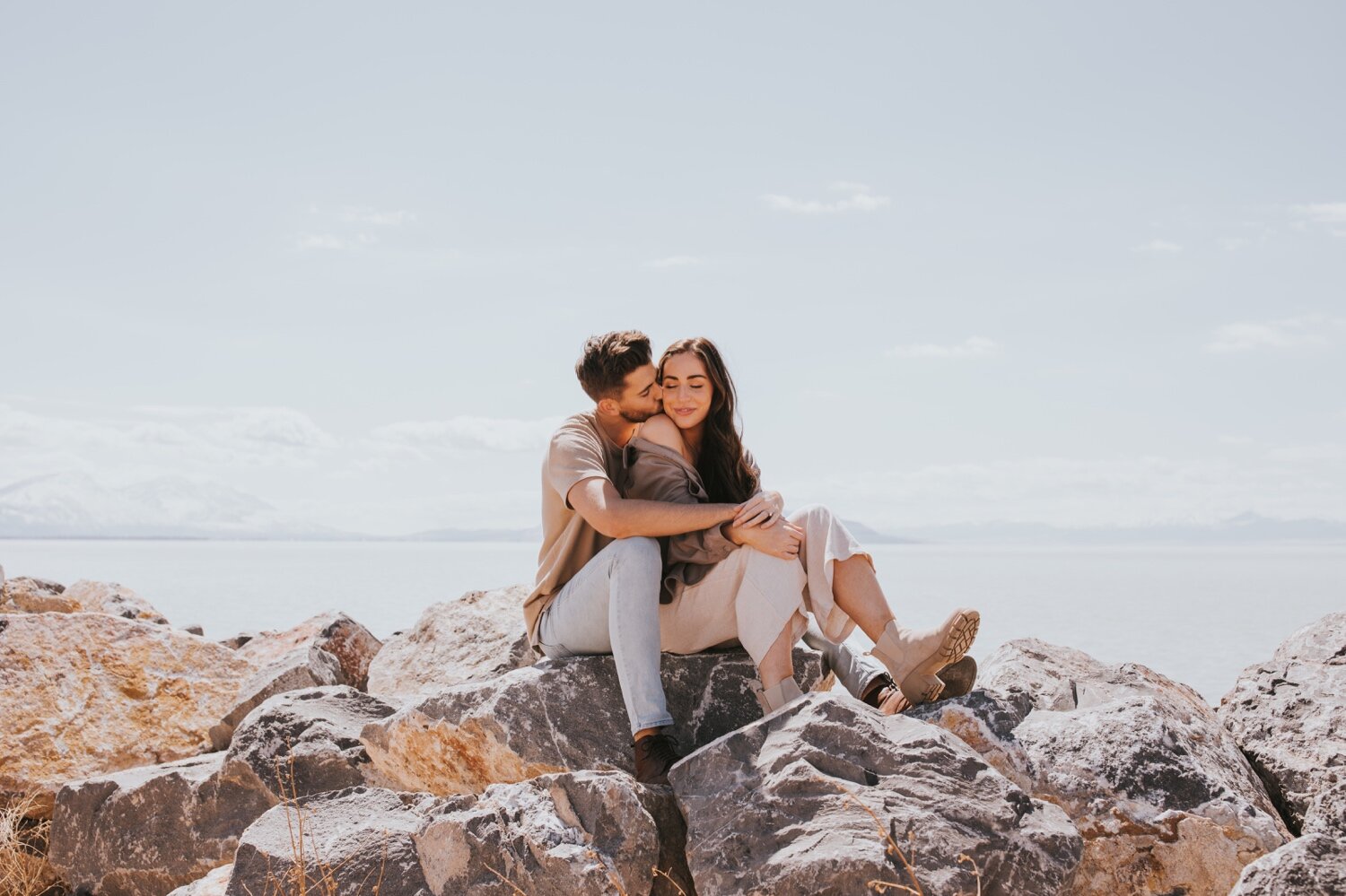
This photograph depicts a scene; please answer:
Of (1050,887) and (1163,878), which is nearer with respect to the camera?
(1050,887)

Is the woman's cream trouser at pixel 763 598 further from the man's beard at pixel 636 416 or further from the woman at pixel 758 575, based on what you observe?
the man's beard at pixel 636 416

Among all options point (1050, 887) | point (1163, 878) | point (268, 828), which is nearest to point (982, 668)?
point (1163, 878)

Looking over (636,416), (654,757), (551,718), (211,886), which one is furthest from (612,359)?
(211,886)

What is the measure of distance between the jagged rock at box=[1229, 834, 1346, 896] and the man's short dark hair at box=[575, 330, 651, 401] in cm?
293

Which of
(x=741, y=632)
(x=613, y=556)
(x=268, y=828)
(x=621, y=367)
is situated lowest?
(x=268, y=828)

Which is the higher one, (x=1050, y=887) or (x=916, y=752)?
(x=916, y=752)

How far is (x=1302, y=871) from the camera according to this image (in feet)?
9.43

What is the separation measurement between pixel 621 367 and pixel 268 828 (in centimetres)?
235

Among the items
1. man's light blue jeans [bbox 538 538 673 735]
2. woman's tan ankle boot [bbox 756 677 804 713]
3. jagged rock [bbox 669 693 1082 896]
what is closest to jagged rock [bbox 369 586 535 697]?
man's light blue jeans [bbox 538 538 673 735]

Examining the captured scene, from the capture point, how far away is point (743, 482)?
483cm

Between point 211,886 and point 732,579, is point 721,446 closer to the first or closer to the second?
point 732,579

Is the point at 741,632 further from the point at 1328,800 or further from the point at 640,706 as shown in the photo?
the point at 1328,800

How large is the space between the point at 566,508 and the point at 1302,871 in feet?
9.65

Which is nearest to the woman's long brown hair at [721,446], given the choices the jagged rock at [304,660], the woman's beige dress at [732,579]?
the woman's beige dress at [732,579]
